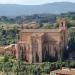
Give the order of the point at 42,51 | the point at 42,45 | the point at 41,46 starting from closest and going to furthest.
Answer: the point at 41,46, the point at 42,51, the point at 42,45

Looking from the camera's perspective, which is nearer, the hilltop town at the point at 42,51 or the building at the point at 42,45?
the hilltop town at the point at 42,51

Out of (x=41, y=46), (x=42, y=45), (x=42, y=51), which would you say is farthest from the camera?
(x=42, y=45)

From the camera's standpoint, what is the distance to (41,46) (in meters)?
31.9

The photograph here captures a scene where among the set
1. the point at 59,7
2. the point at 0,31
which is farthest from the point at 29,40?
the point at 59,7

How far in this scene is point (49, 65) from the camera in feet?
95.2

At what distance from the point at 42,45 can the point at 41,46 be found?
1.27ft

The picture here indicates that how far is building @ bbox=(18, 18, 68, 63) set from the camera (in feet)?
104

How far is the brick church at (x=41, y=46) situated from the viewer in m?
31.7

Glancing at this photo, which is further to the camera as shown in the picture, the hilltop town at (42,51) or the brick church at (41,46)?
the brick church at (41,46)

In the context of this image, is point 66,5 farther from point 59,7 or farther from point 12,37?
point 12,37

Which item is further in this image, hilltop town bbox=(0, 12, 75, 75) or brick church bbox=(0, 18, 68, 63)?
brick church bbox=(0, 18, 68, 63)

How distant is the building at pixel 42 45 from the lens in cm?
3172

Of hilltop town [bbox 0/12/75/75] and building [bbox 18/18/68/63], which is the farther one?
building [bbox 18/18/68/63]

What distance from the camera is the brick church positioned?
104 feet
